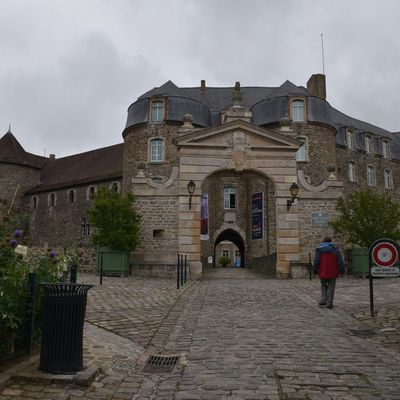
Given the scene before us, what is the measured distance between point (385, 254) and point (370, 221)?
867cm

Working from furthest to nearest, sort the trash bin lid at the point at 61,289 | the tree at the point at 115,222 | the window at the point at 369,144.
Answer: the window at the point at 369,144 → the tree at the point at 115,222 → the trash bin lid at the point at 61,289

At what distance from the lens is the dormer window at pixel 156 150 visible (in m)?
27.4

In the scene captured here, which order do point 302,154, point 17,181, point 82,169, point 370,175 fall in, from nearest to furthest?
point 302,154
point 370,175
point 82,169
point 17,181

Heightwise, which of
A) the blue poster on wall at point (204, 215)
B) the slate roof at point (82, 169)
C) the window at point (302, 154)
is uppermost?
the slate roof at point (82, 169)

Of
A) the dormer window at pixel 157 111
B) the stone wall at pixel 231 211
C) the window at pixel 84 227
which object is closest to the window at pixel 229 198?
the stone wall at pixel 231 211

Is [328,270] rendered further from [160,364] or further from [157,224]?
[157,224]

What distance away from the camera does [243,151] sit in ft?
56.5

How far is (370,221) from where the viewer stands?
1602cm

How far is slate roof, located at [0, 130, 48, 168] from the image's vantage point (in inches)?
1588

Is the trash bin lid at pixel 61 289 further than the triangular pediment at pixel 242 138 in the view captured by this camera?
No

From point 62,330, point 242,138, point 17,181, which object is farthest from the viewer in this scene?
point 17,181

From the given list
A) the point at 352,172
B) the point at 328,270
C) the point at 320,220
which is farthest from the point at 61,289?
the point at 352,172

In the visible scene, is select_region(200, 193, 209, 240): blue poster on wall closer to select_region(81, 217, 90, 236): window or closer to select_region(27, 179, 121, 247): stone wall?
select_region(27, 179, 121, 247): stone wall

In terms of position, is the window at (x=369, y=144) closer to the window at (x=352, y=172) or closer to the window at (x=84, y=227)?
the window at (x=352, y=172)
